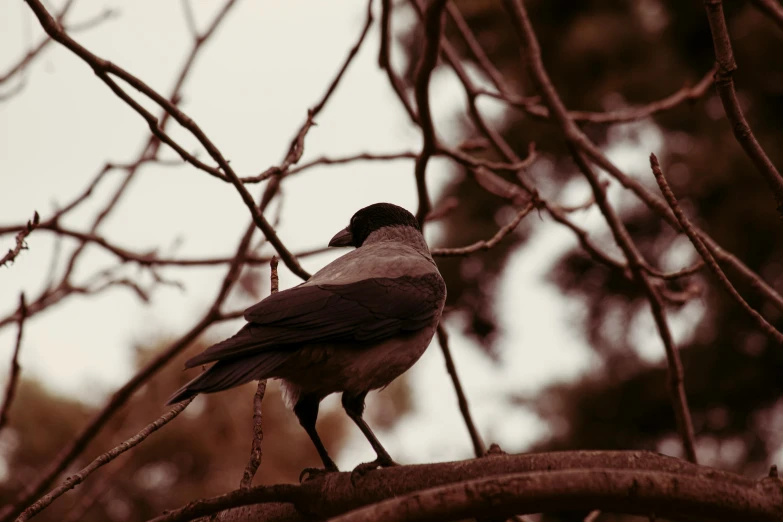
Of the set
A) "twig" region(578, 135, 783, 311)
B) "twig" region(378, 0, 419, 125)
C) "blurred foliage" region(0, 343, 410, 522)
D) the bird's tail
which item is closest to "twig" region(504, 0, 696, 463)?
"twig" region(578, 135, 783, 311)

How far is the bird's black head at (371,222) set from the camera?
494 cm

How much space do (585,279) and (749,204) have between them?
279 centimetres

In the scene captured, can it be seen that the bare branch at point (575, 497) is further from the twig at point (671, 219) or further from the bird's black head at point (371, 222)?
the bird's black head at point (371, 222)

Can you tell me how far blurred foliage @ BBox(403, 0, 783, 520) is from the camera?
12.0 meters

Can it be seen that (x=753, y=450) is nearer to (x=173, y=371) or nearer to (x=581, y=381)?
(x=581, y=381)

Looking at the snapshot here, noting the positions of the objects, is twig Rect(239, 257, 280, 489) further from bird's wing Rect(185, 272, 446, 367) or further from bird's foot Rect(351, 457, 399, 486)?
bird's foot Rect(351, 457, 399, 486)

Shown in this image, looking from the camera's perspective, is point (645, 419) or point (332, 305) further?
point (645, 419)

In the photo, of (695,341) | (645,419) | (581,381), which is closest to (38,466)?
(581,381)

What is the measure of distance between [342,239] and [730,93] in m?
2.67

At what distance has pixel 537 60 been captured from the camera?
486cm

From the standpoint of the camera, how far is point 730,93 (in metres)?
2.94

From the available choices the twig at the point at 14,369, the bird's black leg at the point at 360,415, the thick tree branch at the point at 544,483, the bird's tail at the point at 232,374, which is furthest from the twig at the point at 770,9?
the twig at the point at 14,369

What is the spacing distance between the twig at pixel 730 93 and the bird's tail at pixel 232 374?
74.2 inches

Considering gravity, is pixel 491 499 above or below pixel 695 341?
below
